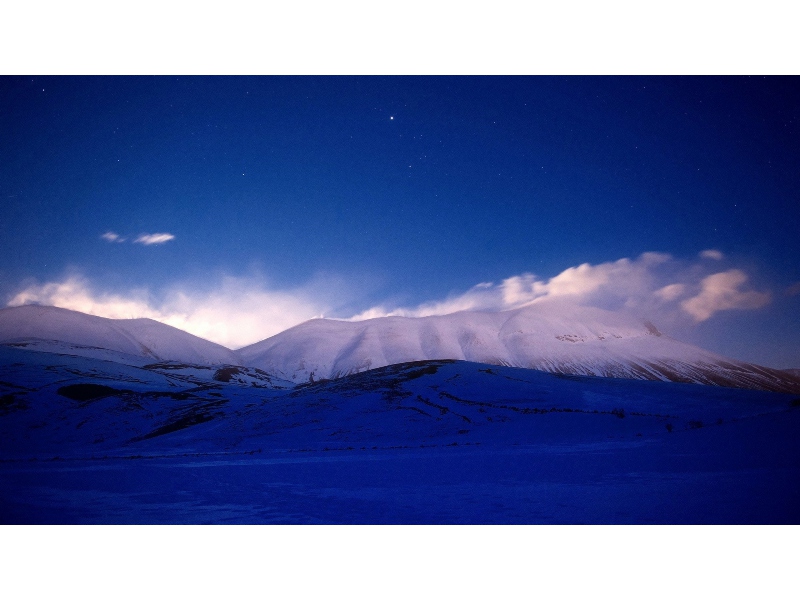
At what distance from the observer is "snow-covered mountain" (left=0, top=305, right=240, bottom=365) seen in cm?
6375

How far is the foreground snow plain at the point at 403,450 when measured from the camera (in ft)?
30.8

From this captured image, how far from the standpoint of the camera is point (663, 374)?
2462 inches

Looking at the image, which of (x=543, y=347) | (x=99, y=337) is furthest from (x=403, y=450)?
(x=99, y=337)

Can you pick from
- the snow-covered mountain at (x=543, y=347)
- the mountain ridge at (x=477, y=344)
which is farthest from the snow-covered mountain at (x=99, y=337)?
the snow-covered mountain at (x=543, y=347)

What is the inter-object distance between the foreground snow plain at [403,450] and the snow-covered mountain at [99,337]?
28318 mm

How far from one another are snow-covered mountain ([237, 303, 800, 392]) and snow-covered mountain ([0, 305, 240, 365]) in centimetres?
2636

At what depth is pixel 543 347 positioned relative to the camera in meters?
69.1

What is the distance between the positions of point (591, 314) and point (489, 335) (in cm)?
1541

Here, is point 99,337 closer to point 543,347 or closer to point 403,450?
point 543,347

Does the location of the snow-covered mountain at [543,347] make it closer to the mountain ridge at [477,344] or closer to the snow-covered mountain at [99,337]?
the mountain ridge at [477,344]

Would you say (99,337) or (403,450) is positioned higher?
(99,337)

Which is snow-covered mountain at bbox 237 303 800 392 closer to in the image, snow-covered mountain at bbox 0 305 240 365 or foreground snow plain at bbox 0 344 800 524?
snow-covered mountain at bbox 0 305 240 365

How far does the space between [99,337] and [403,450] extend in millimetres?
85384

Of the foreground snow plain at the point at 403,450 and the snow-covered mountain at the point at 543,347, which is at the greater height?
the snow-covered mountain at the point at 543,347
